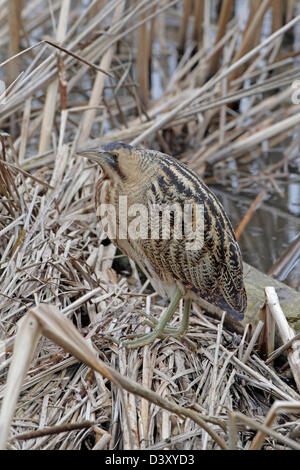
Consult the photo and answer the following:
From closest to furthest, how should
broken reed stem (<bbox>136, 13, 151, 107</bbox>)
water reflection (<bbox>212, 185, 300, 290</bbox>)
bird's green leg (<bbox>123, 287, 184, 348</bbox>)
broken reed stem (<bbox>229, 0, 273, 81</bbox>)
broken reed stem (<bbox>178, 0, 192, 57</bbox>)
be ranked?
bird's green leg (<bbox>123, 287, 184, 348</bbox>)
water reflection (<bbox>212, 185, 300, 290</bbox>)
broken reed stem (<bbox>229, 0, 273, 81</bbox>)
broken reed stem (<bbox>136, 13, 151, 107</bbox>)
broken reed stem (<bbox>178, 0, 192, 57</bbox>)

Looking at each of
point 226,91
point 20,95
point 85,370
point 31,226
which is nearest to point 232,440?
point 85,370

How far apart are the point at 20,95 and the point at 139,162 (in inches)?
42.5

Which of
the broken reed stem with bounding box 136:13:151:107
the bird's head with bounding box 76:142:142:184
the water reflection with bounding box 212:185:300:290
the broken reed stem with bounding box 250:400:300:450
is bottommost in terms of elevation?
the broken reed stem with bounding box 250:400:300:450

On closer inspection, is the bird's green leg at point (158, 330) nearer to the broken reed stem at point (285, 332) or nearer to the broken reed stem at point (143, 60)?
the broken reed stem at point (285, 332)

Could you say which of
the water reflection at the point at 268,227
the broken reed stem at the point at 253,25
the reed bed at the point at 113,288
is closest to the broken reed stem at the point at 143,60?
the reed bed at the point at 113,288

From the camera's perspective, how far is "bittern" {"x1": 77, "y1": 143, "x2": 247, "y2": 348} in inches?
78.6

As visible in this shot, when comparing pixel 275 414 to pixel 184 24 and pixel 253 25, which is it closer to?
pixel 253 25

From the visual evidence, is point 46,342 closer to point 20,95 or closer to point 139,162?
point 139,162

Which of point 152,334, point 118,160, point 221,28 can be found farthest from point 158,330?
point 221,28

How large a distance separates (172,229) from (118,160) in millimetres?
272

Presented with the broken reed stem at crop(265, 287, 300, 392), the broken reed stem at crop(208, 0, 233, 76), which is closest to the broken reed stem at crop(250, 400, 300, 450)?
the broken reed stem at crop(265, 287, 300, 392)

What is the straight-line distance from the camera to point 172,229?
200 centimetres

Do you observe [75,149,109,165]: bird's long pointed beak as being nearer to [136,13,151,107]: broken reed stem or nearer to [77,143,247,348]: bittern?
[77,143,247,348]: bittern

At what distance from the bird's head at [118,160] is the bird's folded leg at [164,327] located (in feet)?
1.36
